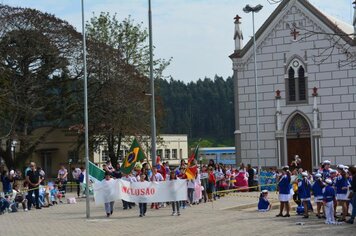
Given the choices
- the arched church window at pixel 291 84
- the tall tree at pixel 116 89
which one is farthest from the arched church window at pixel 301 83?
the tall tree at pixel 116 89

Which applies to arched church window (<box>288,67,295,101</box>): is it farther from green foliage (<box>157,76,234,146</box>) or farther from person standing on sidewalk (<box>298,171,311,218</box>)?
green foliage (<box>157,76,234,146</box>)

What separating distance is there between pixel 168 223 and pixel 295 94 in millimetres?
22605

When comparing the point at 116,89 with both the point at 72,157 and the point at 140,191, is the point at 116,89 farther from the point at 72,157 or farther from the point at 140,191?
the point at 140,191

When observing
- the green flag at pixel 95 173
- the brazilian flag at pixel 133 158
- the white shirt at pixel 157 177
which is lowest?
the white shirt at pixel 157 177

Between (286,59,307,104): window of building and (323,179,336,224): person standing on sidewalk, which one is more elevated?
(286,59,307,104): window of building

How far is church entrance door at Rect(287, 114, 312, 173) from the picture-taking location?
41.1 m

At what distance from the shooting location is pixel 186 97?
144 m

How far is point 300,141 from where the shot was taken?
41.4 meters

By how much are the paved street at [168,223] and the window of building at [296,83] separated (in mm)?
15496

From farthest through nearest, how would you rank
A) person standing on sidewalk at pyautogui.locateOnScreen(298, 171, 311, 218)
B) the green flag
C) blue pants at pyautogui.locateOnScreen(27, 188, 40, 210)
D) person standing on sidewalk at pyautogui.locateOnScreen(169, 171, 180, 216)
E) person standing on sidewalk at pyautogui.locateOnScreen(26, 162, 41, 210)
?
1. blue pants at pyautogui.locateOnScreen(27, 188, 40, 210)
2. person standing on sidewalk at pyautogui.locateOnScreen(26, 162, 41, 210)
3. the green flag
4. person standing on sidewalk at pyautogui.locateOnScreen(169, 171, 180, 216)
5. person standing on sidewalk at pyautogui.locateOnScreen(298, 171, 311, 218)

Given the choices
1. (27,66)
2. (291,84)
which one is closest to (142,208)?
(291,84)

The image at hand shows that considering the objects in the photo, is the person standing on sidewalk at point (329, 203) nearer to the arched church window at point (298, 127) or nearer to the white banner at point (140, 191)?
the white banner at point (140, 191)

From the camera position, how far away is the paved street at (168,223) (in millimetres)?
18938

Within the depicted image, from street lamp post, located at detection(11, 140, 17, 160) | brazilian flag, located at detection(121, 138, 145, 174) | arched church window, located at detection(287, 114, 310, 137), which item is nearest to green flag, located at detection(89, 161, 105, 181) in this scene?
brazilian flag, located at detection(121, 138, 145, 174)
